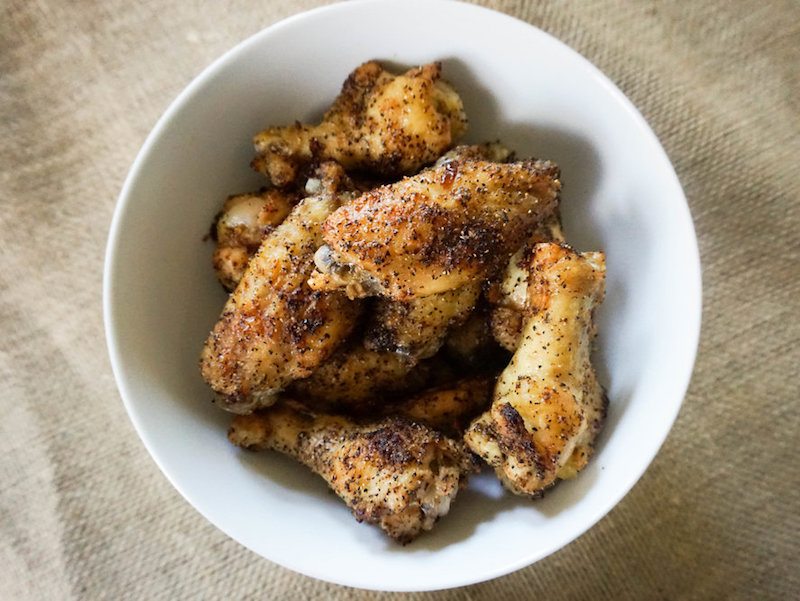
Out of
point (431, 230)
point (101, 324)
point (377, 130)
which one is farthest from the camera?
point (101, 324)

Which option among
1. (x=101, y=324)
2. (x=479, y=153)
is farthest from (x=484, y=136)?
(x=101, y=324)

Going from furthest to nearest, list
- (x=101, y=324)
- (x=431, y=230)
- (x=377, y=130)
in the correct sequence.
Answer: (x=101, y=324) < (x=377, y=130) < (x=431, y=230)

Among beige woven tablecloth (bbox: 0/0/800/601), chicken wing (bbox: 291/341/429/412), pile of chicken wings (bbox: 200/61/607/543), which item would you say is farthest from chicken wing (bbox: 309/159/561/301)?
beige woven tablecloth (bbox: 0/0/800/601)

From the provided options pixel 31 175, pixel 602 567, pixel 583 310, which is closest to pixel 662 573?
pixel 602 567

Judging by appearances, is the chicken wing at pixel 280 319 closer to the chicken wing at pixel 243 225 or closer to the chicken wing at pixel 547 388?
the chicken wing at pixel 243 225

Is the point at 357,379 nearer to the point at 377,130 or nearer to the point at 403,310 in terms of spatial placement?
the point at 403,310

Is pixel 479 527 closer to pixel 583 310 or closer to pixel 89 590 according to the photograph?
pixel 583 310
